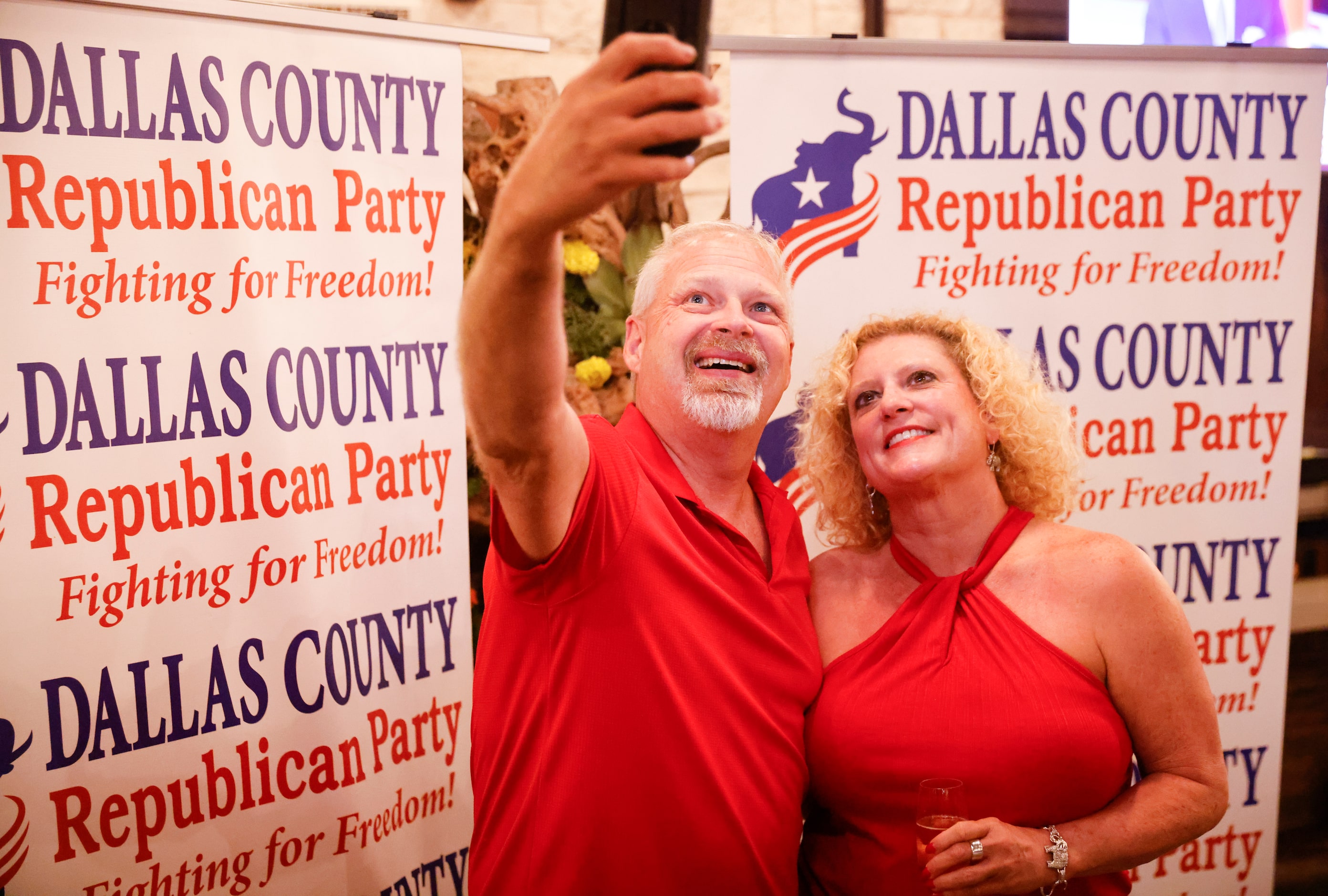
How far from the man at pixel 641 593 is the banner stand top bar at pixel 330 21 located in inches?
33.8

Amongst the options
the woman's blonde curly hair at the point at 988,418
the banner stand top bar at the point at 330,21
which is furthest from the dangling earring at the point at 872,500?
the banner stand top bar at the point at 330,21

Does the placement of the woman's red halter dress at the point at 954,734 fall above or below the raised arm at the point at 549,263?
below

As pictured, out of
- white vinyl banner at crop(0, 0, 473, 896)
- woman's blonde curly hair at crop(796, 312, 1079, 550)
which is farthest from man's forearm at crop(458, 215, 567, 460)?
white vinyl banner at crop(0, 0, 473, 896)

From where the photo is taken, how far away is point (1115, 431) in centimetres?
268

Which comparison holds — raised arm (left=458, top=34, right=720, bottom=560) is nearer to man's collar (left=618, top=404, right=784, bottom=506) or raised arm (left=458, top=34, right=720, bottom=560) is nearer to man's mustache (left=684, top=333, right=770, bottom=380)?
man's collar (left=618, top=404, right=784, bottom=506)

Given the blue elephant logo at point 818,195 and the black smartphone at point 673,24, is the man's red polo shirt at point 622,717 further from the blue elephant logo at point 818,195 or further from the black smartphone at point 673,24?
the blue elephant logo at point 818,195

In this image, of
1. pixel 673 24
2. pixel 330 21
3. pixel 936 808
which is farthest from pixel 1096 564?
pixel 330 21

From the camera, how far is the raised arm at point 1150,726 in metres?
1.66

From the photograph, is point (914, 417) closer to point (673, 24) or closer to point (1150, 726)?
point (1150, 726)

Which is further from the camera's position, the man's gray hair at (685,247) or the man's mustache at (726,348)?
the man's gray hair at (685,247)

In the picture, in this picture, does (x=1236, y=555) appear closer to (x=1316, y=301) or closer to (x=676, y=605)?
(x=1316, y=301)

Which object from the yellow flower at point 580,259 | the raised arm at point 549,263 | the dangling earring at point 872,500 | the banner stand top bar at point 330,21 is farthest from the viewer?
the yellow flower at point 580,259

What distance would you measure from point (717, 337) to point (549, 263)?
82 cm

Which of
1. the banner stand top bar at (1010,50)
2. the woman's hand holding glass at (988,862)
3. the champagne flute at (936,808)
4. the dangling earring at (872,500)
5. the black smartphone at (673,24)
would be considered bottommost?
the woman's hand holding glass at (988,862)
